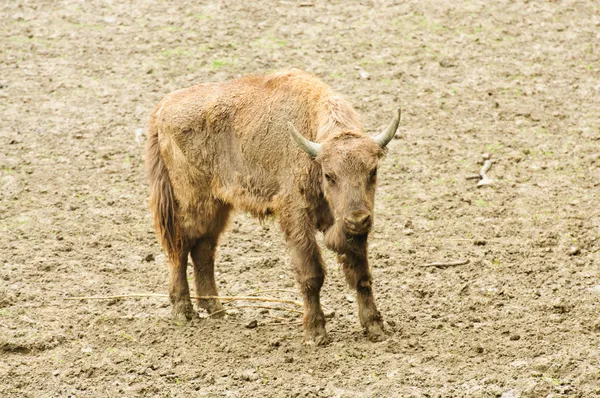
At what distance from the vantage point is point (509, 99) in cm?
1189

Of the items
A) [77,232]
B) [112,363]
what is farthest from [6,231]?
[112,363]

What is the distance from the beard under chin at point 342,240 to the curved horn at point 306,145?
0.55m

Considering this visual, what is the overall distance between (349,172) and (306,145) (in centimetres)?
39

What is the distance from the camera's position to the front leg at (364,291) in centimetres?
731

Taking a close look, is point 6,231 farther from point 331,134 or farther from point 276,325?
point 331,134

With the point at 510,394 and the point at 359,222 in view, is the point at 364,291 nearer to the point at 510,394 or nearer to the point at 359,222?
the point at 359,222

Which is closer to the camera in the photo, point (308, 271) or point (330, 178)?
point (330, 178)

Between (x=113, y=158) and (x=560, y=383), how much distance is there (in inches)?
254

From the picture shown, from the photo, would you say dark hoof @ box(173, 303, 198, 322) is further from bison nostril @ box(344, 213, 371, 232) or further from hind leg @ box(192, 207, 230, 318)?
bison nostril @ box(344, 213, 371, 232)

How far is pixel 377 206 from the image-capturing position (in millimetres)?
10055

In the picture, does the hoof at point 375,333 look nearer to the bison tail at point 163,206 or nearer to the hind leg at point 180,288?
the hind leg at point 180,288

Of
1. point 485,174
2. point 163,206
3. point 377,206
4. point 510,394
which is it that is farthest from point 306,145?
point 485,174

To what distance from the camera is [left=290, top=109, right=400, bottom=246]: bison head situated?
22.1 ft

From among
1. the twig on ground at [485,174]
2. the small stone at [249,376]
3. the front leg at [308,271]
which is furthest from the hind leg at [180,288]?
the twig on ground at [485,174]
